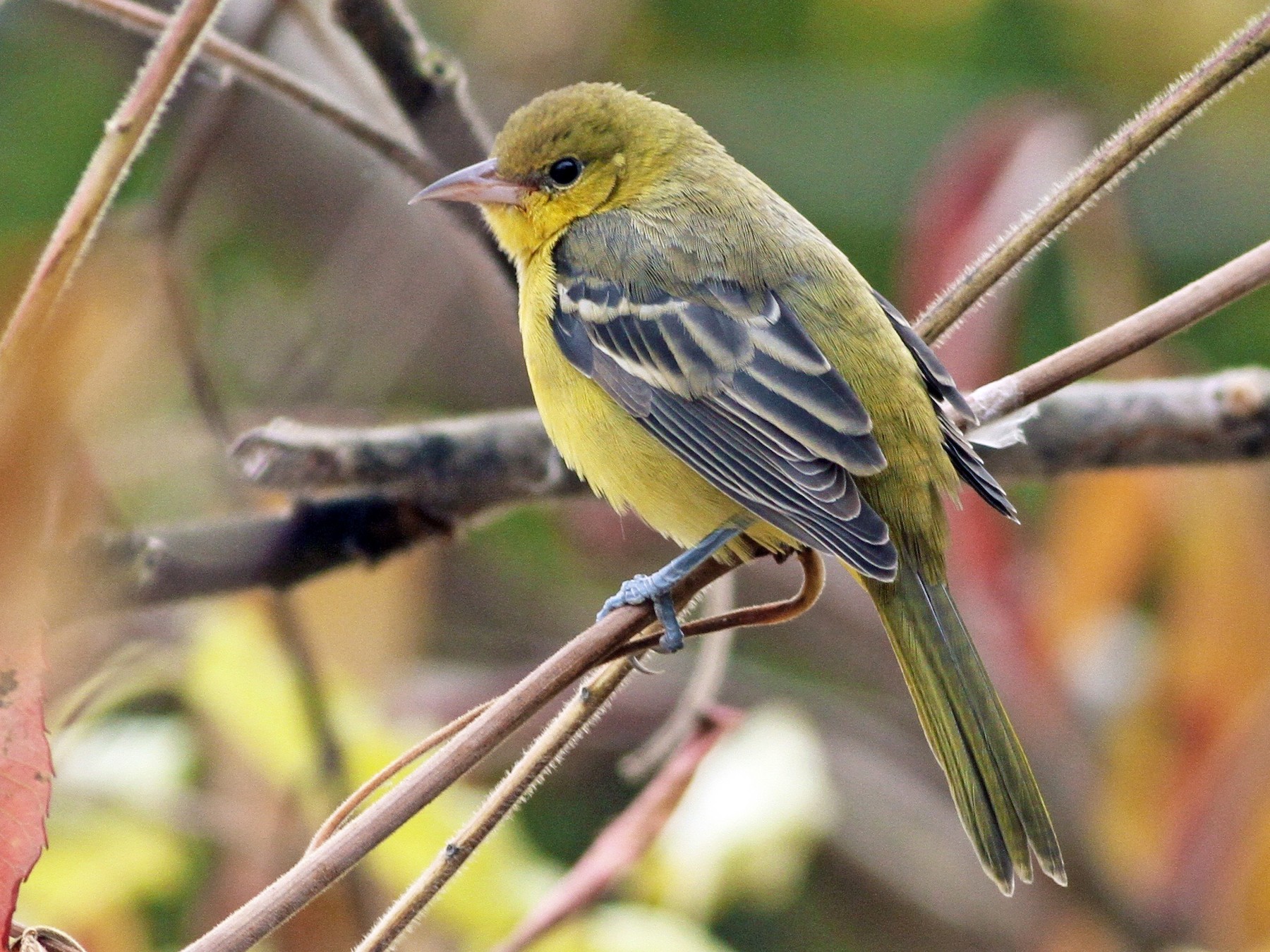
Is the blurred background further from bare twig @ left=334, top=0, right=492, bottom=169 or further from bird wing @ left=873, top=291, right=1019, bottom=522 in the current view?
bird wing @ left=873, top=291, right=1019, bottom=522

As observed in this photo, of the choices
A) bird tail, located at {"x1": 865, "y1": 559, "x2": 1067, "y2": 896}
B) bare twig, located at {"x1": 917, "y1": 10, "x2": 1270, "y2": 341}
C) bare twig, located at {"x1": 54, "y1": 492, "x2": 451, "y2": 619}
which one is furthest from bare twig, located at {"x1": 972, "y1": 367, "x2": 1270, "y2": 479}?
bare twig, located at {"x1": 54, "y1": 492, "x2": 451, "y2": 619}

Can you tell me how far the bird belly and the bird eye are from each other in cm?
56

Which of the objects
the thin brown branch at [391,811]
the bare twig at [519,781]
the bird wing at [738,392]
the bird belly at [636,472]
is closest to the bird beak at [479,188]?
the bird wing at [738,392]

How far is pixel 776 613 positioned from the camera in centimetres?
172

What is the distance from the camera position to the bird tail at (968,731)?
6.41 ft

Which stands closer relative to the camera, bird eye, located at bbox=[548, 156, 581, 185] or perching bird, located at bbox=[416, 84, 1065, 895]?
perching bird, located at bbox=[416, 84, 1065, 895]

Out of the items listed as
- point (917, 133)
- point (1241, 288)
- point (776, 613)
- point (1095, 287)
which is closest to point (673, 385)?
point (776, 613)

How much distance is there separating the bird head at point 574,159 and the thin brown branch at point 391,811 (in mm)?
1605

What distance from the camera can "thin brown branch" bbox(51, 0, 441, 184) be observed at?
2.09 m

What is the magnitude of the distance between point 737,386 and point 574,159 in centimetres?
71

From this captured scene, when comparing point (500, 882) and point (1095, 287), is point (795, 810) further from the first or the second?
point (1095, 287)

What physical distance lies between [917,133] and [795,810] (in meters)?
2.60

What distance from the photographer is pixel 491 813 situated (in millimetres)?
1393

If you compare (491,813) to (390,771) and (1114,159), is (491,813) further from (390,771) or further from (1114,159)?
(1114,159)
